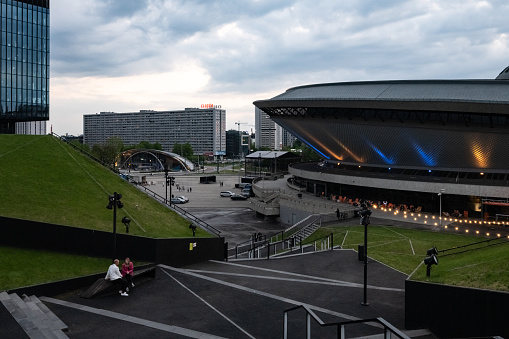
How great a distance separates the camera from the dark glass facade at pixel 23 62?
204 ft

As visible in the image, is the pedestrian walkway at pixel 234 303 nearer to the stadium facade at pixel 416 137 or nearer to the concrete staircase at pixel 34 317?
the concrete staircase at pixel 34 317

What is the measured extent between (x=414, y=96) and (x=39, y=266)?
139 ft

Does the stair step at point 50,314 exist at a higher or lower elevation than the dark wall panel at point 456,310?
lower

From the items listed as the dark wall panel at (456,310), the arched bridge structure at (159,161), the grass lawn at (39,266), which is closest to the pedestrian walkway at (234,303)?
the dark wall panel at (456,310)

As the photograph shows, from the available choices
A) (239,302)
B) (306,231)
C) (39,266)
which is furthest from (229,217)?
(239,302)

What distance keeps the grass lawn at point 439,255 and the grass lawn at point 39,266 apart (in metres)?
13.6

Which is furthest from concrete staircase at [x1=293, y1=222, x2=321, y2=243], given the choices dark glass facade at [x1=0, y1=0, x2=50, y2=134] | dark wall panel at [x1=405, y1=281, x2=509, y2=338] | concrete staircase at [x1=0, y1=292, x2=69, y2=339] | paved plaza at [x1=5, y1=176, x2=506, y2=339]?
dark glass facade at [x1=0, y1=0, x2=50, y2=134]

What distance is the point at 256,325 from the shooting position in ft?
46.3

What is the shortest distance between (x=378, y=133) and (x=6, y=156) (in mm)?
38927

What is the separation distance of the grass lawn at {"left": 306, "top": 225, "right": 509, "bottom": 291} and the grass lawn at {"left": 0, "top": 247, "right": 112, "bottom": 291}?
1362cm

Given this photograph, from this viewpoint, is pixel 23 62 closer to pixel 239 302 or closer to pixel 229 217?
pixel 229 217

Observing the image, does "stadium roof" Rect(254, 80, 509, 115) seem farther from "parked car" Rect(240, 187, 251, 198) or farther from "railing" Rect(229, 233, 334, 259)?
"parked car" Rect(240, 187, 251, 198)

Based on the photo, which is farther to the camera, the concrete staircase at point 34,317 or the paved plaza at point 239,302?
the paved plaza at point 239,302

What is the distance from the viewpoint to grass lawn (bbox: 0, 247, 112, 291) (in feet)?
55.8
